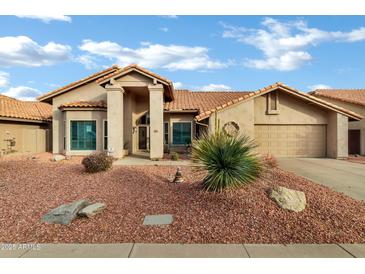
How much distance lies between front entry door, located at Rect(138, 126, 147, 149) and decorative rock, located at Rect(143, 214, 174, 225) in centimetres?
1526

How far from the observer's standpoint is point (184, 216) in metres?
5.81

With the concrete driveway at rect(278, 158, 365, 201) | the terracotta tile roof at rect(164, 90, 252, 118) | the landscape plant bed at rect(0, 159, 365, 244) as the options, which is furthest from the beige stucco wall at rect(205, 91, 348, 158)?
the landscape plant bed at rect(0, 159, 365, 244)

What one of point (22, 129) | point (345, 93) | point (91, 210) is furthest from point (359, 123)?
point (22, 129)

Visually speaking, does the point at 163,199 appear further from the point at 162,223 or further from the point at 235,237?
the point at 235,237

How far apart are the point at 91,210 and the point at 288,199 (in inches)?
187

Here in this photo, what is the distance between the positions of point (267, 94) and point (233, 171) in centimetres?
1191

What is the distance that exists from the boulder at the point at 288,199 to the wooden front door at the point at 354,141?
19029 millimetres

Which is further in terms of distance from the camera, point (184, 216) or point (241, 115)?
point (241, 115)

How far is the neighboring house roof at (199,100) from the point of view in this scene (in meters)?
20.2

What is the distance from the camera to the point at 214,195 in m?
6.61

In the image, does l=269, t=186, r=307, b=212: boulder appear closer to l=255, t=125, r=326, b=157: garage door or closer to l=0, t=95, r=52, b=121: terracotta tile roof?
l=255, t=125, r=326, b=157: garage door

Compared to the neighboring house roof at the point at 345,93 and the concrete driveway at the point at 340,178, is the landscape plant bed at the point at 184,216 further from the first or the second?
the neighboring house roof at the point at 345,93

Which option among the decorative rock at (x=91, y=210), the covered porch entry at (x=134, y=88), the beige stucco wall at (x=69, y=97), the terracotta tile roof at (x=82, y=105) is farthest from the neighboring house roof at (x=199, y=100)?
the decorative rock at (x=91, y=210)

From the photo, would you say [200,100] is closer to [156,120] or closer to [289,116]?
[156,120]
